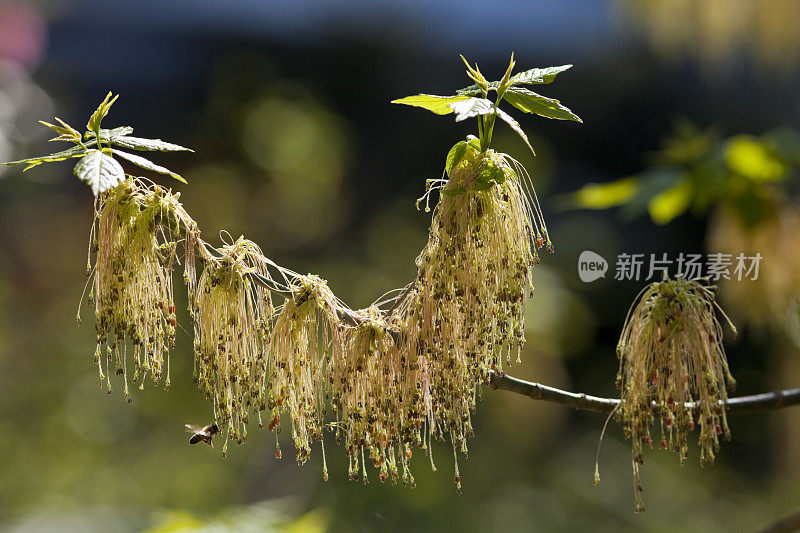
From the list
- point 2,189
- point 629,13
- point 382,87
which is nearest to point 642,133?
point 629,13

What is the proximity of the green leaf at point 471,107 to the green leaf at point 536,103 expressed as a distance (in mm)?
29

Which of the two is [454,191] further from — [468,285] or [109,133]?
[109,133]

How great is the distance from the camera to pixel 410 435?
45cm

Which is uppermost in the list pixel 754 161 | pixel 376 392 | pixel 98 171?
pixel 754 161

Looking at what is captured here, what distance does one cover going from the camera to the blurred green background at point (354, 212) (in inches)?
78.4

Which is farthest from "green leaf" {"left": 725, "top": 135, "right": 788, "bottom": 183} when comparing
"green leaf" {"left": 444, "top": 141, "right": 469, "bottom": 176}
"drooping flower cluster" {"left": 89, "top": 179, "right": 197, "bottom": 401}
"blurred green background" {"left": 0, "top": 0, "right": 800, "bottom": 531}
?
"blurred green background" {"left": 0, "top": 0, "right": 800, "bottom": 531}

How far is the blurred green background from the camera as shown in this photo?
199 cm

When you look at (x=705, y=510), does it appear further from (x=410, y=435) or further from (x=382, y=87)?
(x=410, y=435)

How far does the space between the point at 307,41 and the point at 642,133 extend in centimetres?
110

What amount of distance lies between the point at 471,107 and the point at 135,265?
221mm

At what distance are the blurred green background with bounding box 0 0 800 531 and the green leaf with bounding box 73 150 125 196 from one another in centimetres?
142

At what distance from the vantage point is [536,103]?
418 mm

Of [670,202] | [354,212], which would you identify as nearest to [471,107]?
[670,202]

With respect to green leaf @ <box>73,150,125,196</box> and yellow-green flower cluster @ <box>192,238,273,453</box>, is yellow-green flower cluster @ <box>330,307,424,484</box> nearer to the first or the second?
yellow-green flower cluster @ <box>192,238,273,453</box>
